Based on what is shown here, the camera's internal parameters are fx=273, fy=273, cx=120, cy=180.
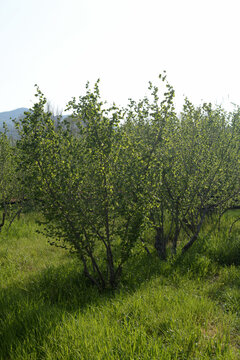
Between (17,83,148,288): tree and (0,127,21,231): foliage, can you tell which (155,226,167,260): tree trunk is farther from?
(0,127,21,231): foliage

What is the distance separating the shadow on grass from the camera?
4121 mm

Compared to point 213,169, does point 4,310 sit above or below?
below

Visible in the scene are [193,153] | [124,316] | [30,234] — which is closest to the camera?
[124,316]

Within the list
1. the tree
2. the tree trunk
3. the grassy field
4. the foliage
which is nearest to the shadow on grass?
the grassy field

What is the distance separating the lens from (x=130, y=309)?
15.4 feet

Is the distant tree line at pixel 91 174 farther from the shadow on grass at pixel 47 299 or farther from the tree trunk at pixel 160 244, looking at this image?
the tree trunk at pixel 160 244

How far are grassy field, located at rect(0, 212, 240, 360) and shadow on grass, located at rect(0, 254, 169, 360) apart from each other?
0.05 feet

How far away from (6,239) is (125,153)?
20.7ft

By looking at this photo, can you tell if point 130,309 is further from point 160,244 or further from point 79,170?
point 160,244

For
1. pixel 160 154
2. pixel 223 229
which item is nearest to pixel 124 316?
pixel 160 154

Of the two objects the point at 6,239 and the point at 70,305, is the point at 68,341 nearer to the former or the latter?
the point at 70,305

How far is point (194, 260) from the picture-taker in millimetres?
6875

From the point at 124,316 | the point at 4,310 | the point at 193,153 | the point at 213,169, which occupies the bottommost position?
the point at 124,316

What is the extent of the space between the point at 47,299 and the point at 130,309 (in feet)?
5.98
